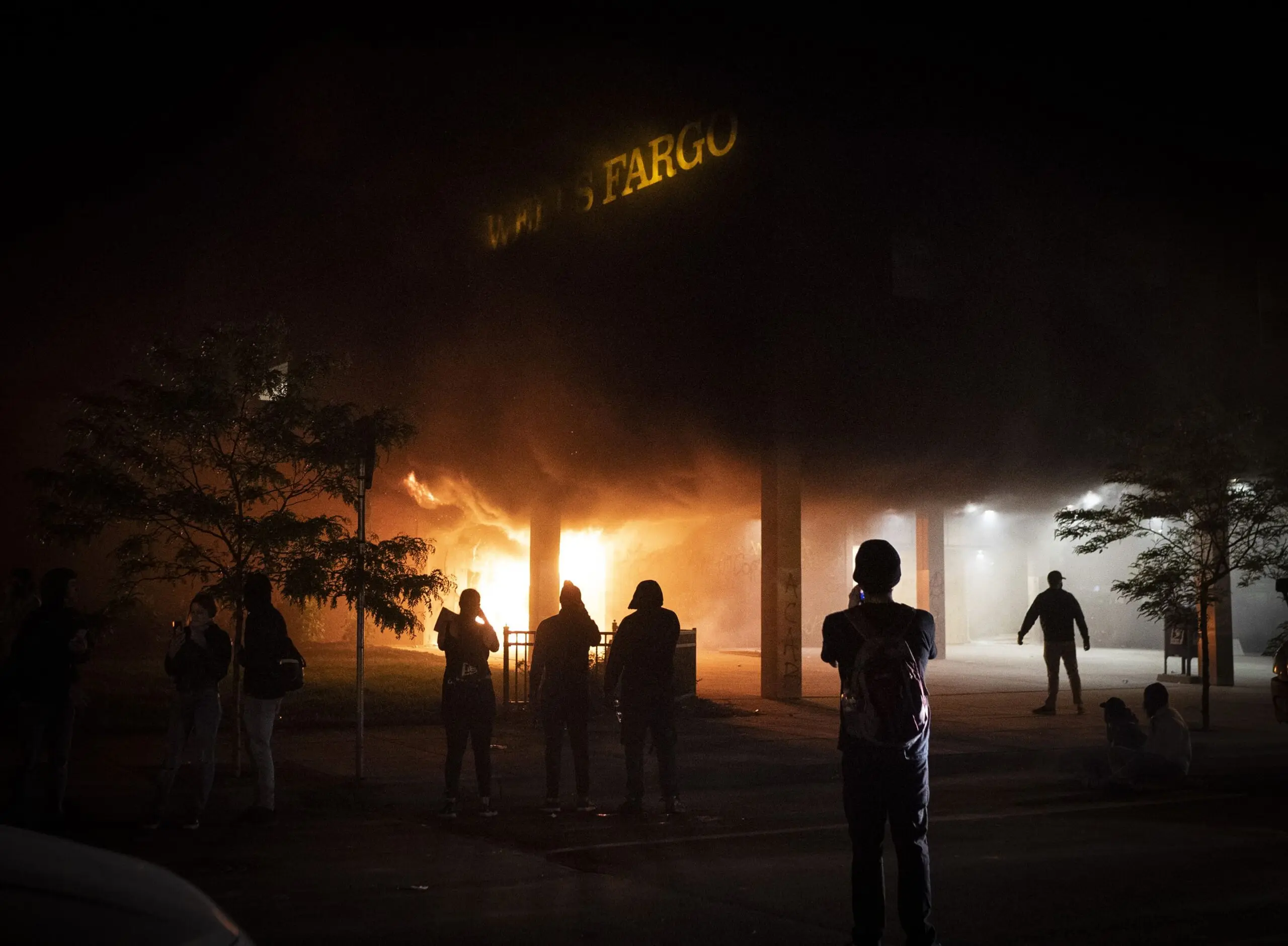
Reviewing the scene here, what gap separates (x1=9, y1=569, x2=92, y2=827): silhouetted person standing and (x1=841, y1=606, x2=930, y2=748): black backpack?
19.3 ft

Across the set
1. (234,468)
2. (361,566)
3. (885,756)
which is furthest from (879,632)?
(234,468)

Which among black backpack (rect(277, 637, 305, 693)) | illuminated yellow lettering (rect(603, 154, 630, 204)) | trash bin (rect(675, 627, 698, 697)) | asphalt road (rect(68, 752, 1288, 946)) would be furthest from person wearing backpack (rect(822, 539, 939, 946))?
illuminated yellow lettering (rect(603, 154, 630, 204))

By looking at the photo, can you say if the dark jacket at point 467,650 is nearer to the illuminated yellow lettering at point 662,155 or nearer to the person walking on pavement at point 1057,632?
the person walking on pavement at point 1057,632

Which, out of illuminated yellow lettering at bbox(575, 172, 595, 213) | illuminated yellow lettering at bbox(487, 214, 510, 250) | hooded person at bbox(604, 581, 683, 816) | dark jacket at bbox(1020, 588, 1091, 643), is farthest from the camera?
illuminated yellow lettering at bbox(487, 214, 510, 250)

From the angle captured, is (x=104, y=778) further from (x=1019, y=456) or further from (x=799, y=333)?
(x=1019, y=456)

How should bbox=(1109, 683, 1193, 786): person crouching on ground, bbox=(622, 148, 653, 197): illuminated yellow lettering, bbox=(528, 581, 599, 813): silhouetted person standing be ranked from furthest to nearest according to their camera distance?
bbox=(622, 148, 653, 197): illuminated yellow lettering
bbox=(1109, 683, 1193, 786): person crouching on ground
bbox=(528, 581, 599, 813): silhouetted person standing

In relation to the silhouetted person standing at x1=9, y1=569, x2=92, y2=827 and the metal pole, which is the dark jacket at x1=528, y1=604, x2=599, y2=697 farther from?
the silhouetted person standing at x1=9, y1=569, x2=92, y2=827

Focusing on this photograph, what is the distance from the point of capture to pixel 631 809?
9414 mm

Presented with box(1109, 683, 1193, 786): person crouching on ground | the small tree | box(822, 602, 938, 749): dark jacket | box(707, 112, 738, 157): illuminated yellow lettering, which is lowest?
box(1109, 683, 1193, 786): person crouching on ground

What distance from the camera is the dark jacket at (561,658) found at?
31.7ft

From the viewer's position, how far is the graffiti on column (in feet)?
59.9

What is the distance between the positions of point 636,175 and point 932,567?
13447 mm

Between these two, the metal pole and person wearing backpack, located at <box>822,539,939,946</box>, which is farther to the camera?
the metal pole

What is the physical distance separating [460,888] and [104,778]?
5.15 meters
